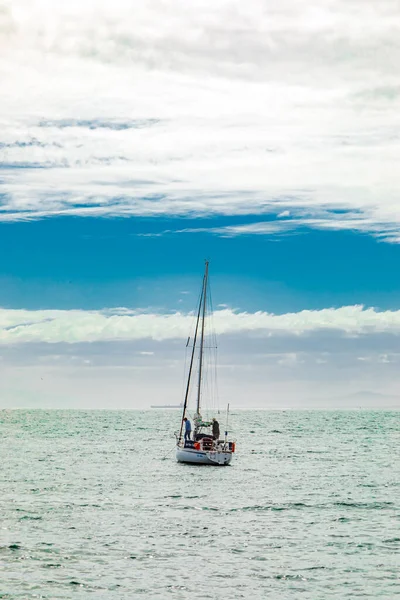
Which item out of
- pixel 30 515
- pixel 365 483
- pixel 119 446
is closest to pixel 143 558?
pixel 30 515

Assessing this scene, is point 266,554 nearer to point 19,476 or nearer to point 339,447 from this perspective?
point 19,476

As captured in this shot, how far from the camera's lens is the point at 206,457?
74.4 m

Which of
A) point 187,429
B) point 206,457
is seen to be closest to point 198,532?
point 206,457

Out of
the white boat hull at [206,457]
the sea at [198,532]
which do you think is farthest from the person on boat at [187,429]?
the sea at [198,532]

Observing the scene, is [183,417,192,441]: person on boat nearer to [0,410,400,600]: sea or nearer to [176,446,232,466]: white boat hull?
[176,446,232,466]: white boat hull

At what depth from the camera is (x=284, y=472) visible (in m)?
73.6

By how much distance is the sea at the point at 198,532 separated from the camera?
3047 centimetres

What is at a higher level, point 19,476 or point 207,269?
point 207,269

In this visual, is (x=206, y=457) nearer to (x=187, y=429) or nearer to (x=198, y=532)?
(x=187, y=429)

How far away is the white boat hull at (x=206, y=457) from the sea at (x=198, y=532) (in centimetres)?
74

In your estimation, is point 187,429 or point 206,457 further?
point 187,429

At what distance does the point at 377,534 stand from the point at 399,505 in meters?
11.3

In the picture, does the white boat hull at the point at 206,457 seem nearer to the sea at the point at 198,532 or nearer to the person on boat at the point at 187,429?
the sea at the point at 198,532

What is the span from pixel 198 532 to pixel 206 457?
33841 millimetres
